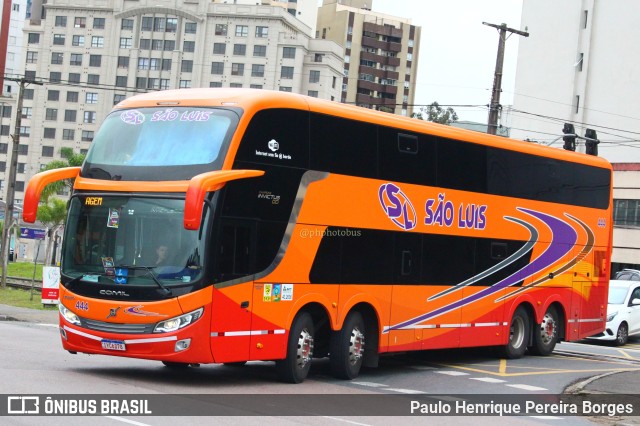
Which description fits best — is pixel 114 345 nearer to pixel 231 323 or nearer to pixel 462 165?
pixel 231 323

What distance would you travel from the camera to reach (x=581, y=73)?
244 feet

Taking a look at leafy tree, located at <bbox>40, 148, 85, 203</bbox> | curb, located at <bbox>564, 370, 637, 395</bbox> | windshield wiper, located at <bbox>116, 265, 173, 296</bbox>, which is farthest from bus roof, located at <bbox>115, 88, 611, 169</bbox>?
leafy tree, located at <bbox>40, 148, 85, 203</bbox>

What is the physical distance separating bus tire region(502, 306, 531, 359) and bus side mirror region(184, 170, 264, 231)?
31.0 feet

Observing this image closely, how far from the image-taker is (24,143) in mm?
133375

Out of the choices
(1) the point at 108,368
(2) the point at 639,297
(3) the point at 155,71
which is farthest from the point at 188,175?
(3) the point at 155,71

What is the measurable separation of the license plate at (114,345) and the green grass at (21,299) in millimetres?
18208

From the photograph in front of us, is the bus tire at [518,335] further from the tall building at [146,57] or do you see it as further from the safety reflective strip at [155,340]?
the tall building at [146,57]

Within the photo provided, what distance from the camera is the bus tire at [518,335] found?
2202cm

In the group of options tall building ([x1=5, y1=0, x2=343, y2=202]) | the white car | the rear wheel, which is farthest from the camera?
tall building ([x1=5, y1=0, x2=343, y2=202])

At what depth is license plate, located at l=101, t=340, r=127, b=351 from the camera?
1435 centimetres

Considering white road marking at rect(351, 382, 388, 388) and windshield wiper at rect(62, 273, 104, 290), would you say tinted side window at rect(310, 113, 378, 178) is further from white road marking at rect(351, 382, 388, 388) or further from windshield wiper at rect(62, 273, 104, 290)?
windshield wiper at rect(62, 273, 104, 290)

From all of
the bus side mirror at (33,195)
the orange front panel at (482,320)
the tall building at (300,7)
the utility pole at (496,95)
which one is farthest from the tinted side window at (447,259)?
the tall building at (300,7)

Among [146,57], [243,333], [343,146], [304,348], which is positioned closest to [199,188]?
[243,333]

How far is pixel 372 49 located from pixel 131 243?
132m
